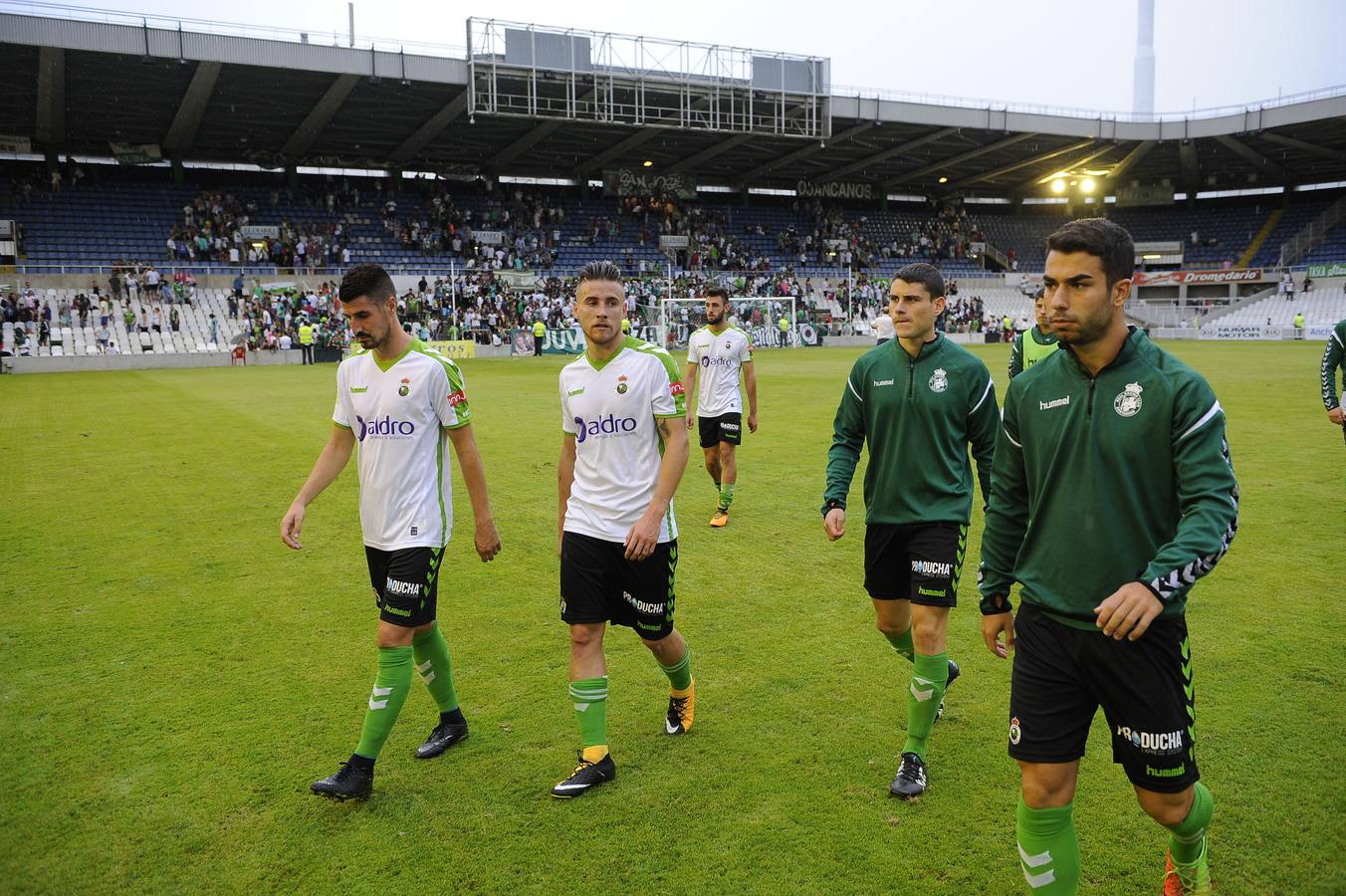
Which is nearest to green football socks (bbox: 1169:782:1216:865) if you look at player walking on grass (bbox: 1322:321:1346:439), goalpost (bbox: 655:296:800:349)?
player walking on grass (bbox: 1322:321:1346:439)

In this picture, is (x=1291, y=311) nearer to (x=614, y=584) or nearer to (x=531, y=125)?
(x=531, y=125)

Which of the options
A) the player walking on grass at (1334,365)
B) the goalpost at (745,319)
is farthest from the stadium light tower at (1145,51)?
the player walking on grass at (1334,365)

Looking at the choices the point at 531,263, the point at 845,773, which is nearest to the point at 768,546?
the point at 845,773

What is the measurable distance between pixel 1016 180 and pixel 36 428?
6241 centimetres

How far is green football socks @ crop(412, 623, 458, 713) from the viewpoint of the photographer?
4.60 meters

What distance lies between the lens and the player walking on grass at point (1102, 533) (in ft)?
8.70

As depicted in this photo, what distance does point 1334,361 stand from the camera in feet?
25.8

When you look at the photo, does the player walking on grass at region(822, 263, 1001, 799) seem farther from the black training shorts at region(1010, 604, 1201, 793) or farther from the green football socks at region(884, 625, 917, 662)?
the black training shorts at region(1010, 604, 1201, 793)

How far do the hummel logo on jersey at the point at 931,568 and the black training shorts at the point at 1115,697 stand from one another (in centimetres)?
131

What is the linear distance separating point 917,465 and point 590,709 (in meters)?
1.93

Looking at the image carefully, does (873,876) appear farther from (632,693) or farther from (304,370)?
(304,370)

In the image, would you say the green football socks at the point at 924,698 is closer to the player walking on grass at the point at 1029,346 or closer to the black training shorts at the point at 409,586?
the black training shorts at the point at 409,586

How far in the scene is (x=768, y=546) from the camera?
8.36 m

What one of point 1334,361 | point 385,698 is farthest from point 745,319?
point 385,698
